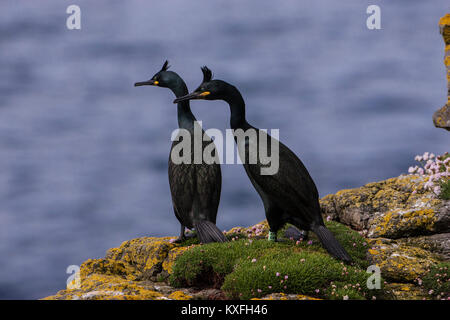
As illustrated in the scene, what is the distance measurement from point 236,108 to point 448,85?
5.32 metres

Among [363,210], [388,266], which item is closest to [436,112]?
[363,210]

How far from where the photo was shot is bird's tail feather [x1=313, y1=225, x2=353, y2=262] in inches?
358

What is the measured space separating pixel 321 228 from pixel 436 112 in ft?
15.6

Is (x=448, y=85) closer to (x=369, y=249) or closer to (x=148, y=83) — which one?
(x=369, y=249)

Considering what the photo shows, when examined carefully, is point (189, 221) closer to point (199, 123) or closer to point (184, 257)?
point (184, 257)

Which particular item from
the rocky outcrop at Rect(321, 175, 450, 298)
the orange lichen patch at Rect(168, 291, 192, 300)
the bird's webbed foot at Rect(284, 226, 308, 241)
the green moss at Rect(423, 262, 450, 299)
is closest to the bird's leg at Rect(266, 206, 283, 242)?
the bird's webbed foot at Rect(284, 226, 308, 241)

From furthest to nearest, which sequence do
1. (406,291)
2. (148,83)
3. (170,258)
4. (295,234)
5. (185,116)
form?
(148,83)
(185,116)
(295,234)
(170,258)
(406,291)

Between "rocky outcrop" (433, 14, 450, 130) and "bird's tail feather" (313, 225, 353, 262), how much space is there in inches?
178

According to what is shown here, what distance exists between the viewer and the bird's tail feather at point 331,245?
9.10 meters

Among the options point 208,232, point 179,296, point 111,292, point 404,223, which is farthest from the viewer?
point 404,223

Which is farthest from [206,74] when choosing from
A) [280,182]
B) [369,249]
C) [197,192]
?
[369,249]

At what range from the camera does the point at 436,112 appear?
492 inches

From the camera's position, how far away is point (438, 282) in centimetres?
934

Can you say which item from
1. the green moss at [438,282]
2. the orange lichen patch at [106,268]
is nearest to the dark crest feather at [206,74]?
the orange lichen patch at [106,268]
